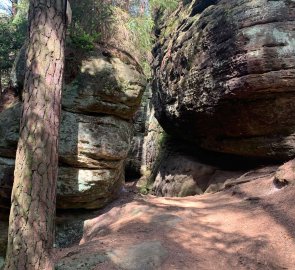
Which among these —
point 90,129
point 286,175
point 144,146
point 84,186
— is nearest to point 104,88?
point 90,129

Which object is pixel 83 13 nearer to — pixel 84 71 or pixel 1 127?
pixel 84 71

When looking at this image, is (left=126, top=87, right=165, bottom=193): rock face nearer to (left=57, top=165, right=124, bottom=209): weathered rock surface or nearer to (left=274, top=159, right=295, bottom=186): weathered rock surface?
(left=57, top=165, right=124, bottom=209): weathered rock surface

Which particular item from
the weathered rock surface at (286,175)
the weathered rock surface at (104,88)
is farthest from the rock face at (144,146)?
the weathered rock surface at (286,175)

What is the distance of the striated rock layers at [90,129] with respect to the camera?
7.88m

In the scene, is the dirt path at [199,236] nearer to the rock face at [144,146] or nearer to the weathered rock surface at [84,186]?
the weathered rock surface at [84,186]

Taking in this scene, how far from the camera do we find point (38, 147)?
4.95 meters

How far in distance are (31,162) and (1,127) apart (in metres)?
3.59

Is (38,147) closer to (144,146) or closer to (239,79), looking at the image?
(239,79)

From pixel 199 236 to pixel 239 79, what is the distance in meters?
4.41

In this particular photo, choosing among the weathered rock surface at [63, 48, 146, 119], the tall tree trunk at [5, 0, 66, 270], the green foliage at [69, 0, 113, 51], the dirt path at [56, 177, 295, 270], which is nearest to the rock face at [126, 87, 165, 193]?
the green foliage at [69, 0, 113, 51]

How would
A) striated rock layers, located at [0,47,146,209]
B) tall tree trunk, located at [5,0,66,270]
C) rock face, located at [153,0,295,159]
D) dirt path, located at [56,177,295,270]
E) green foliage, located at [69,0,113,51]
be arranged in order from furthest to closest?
green foliage, located at [69,0,113,51]
rock face, located at [153,0,295,159]
striated rock layers, located at [0,47,146,209]
dirt path, located at [56,177,295,270]
tall tree trunk, located at [5,0,66,270]

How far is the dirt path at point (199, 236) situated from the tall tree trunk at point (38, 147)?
599mm

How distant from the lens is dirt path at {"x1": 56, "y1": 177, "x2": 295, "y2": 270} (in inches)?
189

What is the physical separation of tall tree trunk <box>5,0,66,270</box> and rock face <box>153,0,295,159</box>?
478 cm
